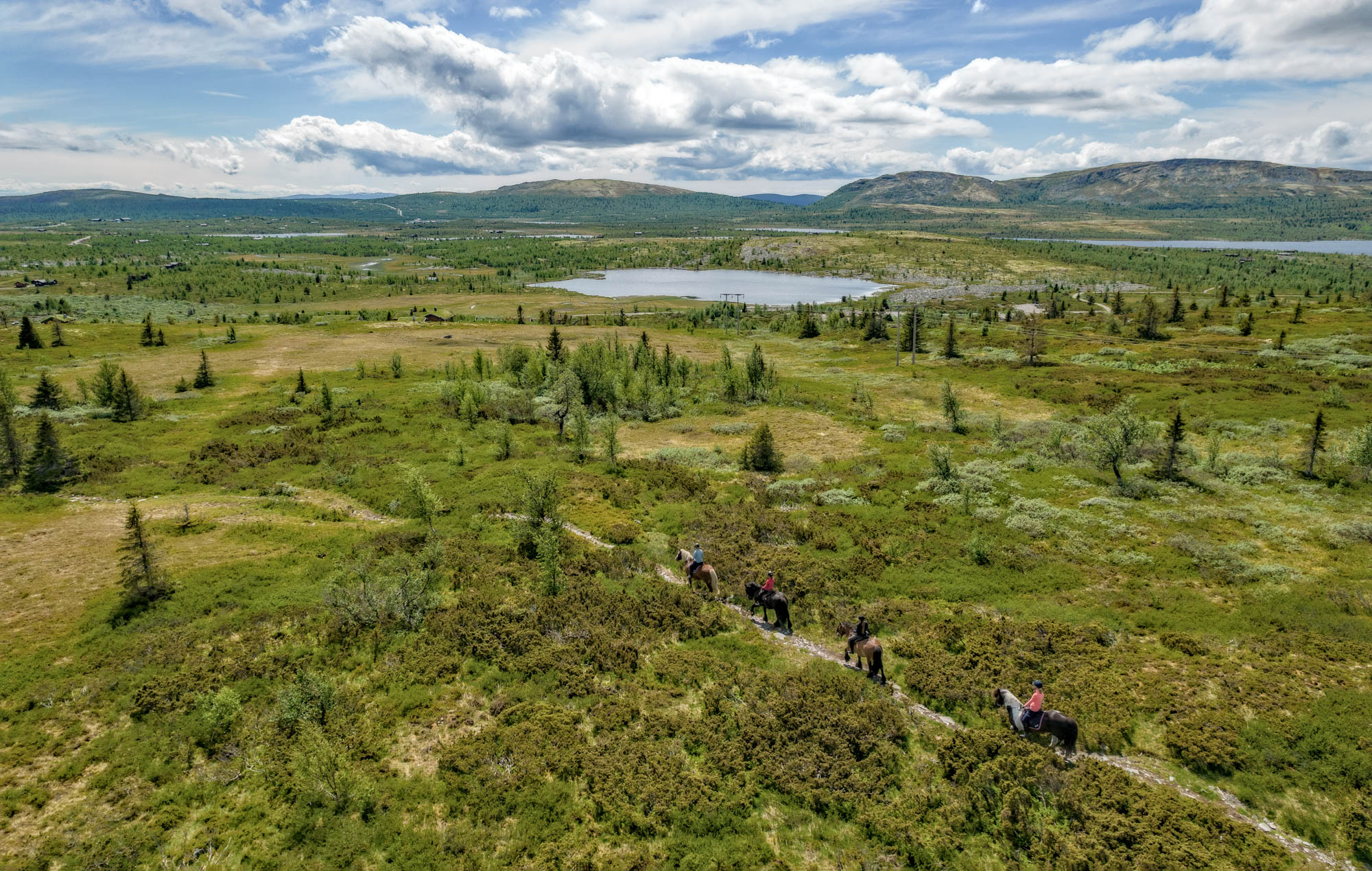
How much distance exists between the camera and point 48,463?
38.1 meters

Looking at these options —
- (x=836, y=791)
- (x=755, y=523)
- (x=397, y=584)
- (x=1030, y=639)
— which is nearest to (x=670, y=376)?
(x=755, y=523)

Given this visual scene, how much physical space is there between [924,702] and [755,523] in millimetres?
14435

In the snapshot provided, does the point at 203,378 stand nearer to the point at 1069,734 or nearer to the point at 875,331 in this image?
the point at 1069,734

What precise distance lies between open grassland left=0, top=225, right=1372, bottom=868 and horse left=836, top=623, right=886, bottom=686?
0.60m

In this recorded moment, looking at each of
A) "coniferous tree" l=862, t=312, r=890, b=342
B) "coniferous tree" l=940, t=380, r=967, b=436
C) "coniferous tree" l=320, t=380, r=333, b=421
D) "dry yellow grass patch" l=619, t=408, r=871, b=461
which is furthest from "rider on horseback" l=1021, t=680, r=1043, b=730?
"coniferous tree" l=862, t=312, r=890, b=342

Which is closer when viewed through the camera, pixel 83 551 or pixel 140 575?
pixel 140 575

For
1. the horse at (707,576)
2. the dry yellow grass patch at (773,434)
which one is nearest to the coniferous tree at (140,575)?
the horse at (707,576)

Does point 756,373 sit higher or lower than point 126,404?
higher

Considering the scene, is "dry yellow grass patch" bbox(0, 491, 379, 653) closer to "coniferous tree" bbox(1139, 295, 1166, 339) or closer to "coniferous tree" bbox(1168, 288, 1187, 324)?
"coniferous tree" bbox(1139, 295, 1166, 339)

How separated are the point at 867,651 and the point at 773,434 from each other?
33421 mm

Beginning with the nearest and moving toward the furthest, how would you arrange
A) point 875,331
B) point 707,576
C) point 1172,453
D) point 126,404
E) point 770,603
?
point 770,603 < point 707,576 < point 1172,453 < point 126,404 < point 875,331

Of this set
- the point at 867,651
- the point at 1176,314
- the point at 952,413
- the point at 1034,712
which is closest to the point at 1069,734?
the point at 1034,712

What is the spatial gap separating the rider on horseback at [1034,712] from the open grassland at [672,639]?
86 centimetres

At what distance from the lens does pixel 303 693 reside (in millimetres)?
18156
